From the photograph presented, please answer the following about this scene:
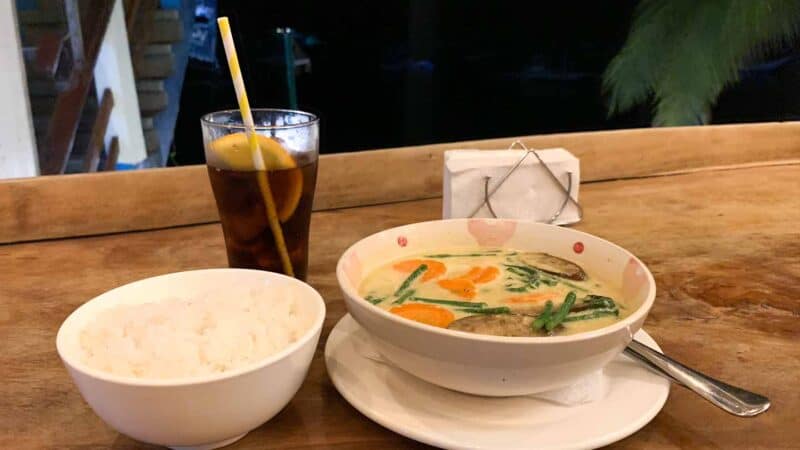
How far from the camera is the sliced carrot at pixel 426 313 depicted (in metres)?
0.77

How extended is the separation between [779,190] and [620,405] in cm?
123

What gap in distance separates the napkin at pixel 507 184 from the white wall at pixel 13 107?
7.83 feet

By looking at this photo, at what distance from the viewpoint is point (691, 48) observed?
2680 mm

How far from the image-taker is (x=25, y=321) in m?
0.96

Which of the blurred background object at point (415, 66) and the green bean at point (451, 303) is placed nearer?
the green bean at point (451, 303)

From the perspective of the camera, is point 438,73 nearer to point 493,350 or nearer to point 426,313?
point 426,313

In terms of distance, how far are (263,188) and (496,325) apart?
437 millimetres

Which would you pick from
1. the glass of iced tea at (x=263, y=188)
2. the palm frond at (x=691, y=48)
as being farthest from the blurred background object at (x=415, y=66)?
the glass of iced tea at (x=263, y=188)

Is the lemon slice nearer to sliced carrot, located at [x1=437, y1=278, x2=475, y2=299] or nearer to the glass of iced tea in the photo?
the glass of iced tea

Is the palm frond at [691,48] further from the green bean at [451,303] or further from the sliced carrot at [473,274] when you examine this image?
the green bean at [451,303]

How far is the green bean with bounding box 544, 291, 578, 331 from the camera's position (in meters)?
0.74

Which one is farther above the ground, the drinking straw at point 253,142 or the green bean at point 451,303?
the drinking straw at point 253,142

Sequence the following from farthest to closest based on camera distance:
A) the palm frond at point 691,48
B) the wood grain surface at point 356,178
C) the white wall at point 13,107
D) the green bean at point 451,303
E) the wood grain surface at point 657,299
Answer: the white wall at point 13,107 < the palm frond at point 691,48 < the wood grain surface at point 356,178 < the green bean at point 451,303 < the wood grain surface at point 657,299

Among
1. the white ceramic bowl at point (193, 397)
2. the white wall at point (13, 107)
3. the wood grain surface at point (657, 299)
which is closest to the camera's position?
the white ceramic bowl at point (193, 397)
